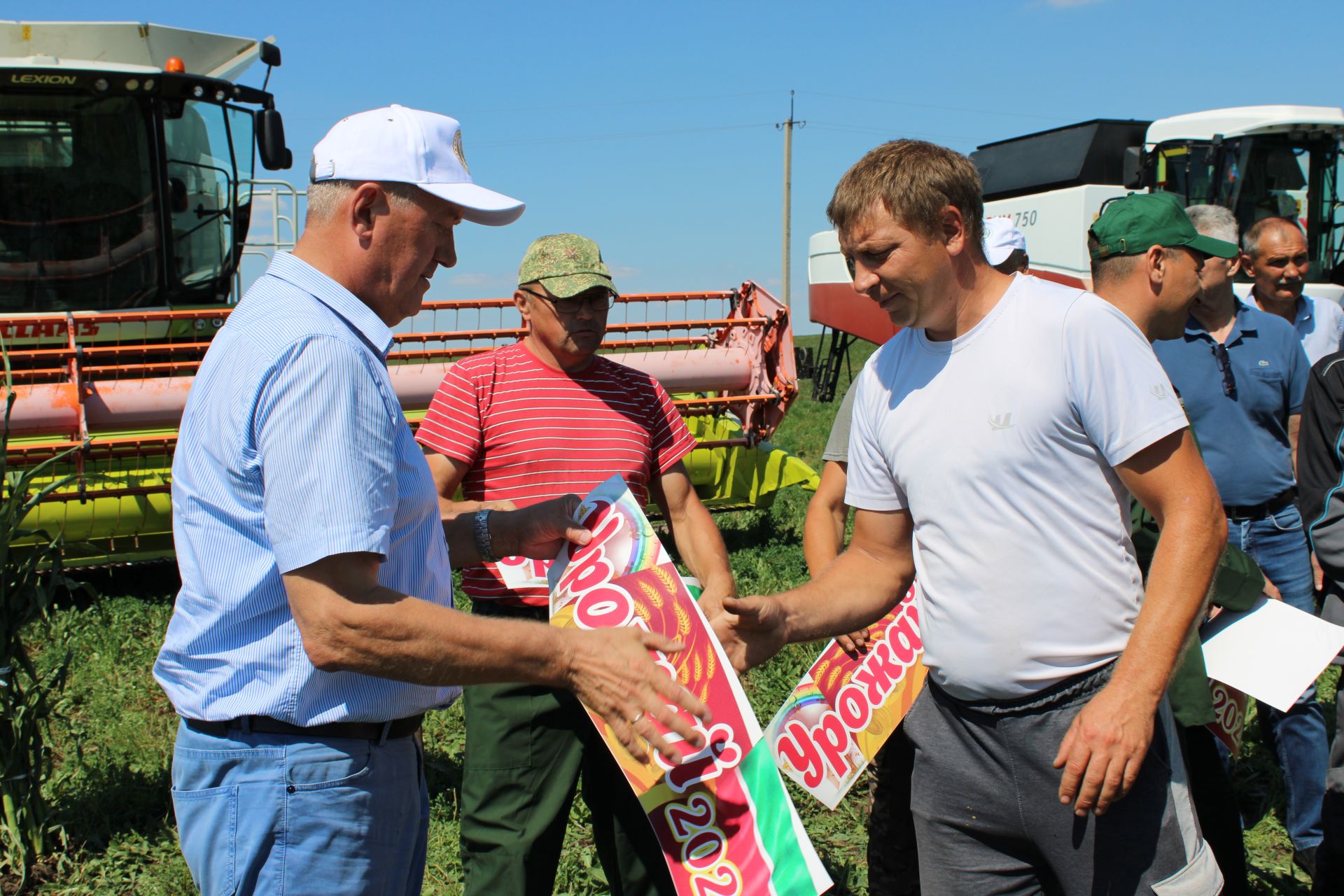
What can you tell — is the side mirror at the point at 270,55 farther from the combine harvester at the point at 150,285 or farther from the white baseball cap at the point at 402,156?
the white baseball cap at the point at 402,156

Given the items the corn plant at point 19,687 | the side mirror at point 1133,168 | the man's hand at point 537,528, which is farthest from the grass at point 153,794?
the side mirror at point 1133,168

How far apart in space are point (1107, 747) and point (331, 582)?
52.4 inches

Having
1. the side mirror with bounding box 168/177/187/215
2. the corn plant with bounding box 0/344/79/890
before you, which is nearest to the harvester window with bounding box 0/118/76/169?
the side mirror with bounding box 168/177/187/215

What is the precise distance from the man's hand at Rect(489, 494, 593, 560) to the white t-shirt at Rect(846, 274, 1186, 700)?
90 cm

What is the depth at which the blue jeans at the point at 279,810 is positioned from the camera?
1887mm

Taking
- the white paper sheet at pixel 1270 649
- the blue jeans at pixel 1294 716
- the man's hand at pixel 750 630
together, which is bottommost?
the blue jeans at pixel 1294 716

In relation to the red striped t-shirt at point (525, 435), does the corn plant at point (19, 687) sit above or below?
below

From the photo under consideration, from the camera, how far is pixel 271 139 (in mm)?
7836

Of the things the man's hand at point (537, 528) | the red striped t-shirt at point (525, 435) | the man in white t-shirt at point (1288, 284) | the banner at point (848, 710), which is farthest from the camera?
the man in white t-shirt at point (1288, 284)

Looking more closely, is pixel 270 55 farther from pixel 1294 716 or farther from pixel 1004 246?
pixel 1294 716

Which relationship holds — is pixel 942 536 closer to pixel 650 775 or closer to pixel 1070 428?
pixel 1070 428

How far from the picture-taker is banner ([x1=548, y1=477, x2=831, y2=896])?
2.12 metres

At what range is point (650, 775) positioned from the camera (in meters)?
2.22

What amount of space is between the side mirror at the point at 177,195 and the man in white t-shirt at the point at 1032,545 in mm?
6929
